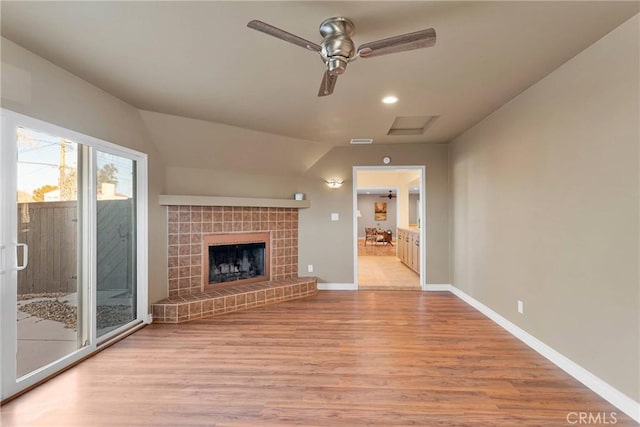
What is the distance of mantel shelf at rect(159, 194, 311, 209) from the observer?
12.4 feet

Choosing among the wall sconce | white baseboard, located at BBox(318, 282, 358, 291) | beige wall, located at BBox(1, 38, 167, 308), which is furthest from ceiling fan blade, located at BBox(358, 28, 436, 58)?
white baseboard, located at BBox(318, 282, 358, 291)

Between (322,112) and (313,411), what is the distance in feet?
9.32

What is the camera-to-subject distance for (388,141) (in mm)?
4809

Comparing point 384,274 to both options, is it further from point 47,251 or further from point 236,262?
point 47,251

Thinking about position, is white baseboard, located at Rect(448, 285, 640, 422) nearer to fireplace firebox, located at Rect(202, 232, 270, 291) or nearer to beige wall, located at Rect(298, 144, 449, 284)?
beige wall, located at Rect(298, 144, 449, 284)

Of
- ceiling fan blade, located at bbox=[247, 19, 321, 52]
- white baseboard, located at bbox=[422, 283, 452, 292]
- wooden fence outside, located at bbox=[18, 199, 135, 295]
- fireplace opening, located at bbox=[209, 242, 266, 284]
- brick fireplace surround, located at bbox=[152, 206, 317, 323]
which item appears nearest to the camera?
ceiling fan blade, located at bbox=[247, 19, 321, 52]

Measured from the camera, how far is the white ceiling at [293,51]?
1737 mm

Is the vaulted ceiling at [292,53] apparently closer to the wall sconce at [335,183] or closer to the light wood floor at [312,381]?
the wall sconce at [335,183]

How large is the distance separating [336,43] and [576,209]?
2.16 m

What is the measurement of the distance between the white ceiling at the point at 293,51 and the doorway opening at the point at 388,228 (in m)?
2.28

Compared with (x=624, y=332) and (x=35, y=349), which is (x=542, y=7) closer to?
(x=624, y=332)

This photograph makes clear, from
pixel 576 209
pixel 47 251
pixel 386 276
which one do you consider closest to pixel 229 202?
pixel 47 251

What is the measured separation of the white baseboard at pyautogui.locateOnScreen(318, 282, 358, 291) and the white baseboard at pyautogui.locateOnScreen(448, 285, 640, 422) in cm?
213

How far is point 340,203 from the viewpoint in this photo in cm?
514
